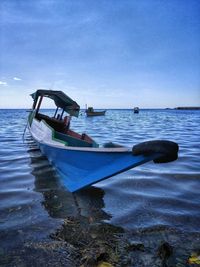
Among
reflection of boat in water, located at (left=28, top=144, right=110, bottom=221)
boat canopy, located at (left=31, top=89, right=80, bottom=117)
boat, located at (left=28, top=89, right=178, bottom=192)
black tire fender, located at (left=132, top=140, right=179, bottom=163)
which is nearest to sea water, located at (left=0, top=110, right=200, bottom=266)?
reflection of boat in water, located at (left=28, top=144, right=110, bottom=221)

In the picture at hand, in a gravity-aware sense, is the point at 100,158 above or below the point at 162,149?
below

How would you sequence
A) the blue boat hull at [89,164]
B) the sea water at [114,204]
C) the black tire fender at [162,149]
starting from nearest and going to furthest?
the black tire fender at [162,149] < the sea water at [114,204] < the blue boat hull at [89,164]

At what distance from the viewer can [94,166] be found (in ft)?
19.7

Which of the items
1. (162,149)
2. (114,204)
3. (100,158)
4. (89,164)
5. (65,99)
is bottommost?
(114,204)

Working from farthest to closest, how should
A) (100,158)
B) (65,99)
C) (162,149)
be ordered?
1. (65,99)
2. (100,158)
3. (162,149)

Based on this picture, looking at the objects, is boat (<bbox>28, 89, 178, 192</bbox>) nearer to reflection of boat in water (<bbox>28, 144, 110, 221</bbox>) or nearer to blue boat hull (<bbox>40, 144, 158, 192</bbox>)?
blue boat hull (<bbox>40, 144, 158, 192</bbox>)

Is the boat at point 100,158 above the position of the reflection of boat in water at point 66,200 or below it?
above

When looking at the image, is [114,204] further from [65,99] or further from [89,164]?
[65,99]

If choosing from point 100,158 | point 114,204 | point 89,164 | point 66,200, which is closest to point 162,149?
point 100,158

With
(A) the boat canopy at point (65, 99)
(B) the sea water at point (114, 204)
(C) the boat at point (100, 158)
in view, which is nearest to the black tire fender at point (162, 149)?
(C) the boat at point (100, 158)

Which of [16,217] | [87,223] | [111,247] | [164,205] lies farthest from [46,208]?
[164,205]

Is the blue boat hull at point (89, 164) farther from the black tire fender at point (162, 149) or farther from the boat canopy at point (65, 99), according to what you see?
the boat canopy at point (65, 99)

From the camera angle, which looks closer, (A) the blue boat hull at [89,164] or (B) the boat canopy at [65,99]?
(A) the blue boat hull at [89,164]

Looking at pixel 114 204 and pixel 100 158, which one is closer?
pixel 100 158
